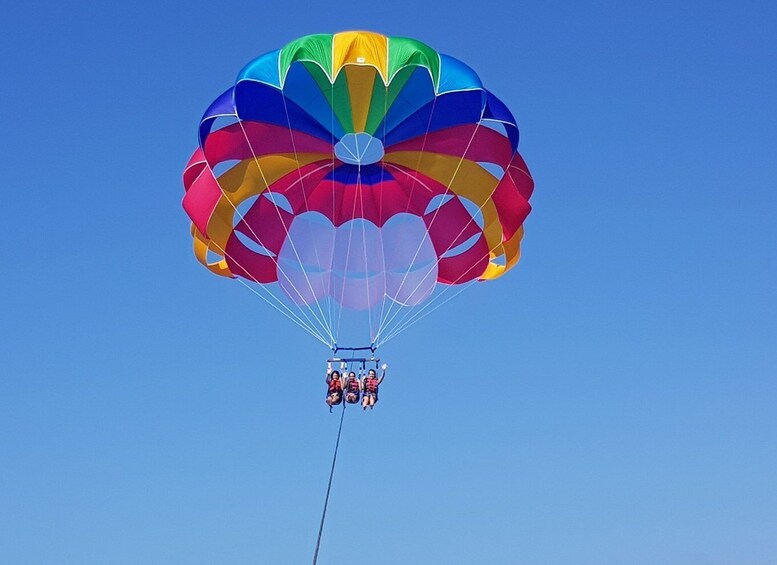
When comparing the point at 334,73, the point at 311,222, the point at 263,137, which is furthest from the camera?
the point at 311,222

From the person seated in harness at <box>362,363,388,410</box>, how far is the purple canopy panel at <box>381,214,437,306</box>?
2.47m

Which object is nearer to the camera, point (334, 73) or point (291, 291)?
point (334, 73)

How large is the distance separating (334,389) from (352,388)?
279 millimetres

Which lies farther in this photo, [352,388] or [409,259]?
[409,259]

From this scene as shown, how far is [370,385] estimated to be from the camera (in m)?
20.5

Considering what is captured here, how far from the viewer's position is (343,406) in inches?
808

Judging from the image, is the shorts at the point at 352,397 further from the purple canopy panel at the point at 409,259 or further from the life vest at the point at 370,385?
A: the purple canopy panel at the point at 409,259

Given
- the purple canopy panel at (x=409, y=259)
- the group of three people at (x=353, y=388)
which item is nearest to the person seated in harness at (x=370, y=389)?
the group of three people at (x=353, y=388)

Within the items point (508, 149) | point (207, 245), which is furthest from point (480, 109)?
point (207, 245)

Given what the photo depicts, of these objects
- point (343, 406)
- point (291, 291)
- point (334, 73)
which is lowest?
point (343, 406)

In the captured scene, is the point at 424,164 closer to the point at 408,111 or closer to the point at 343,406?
the point at 408,111

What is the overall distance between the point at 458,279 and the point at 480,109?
3553mm

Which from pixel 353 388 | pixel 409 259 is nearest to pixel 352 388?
pixel 353 388

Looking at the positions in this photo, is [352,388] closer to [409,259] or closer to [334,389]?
[334,389]
